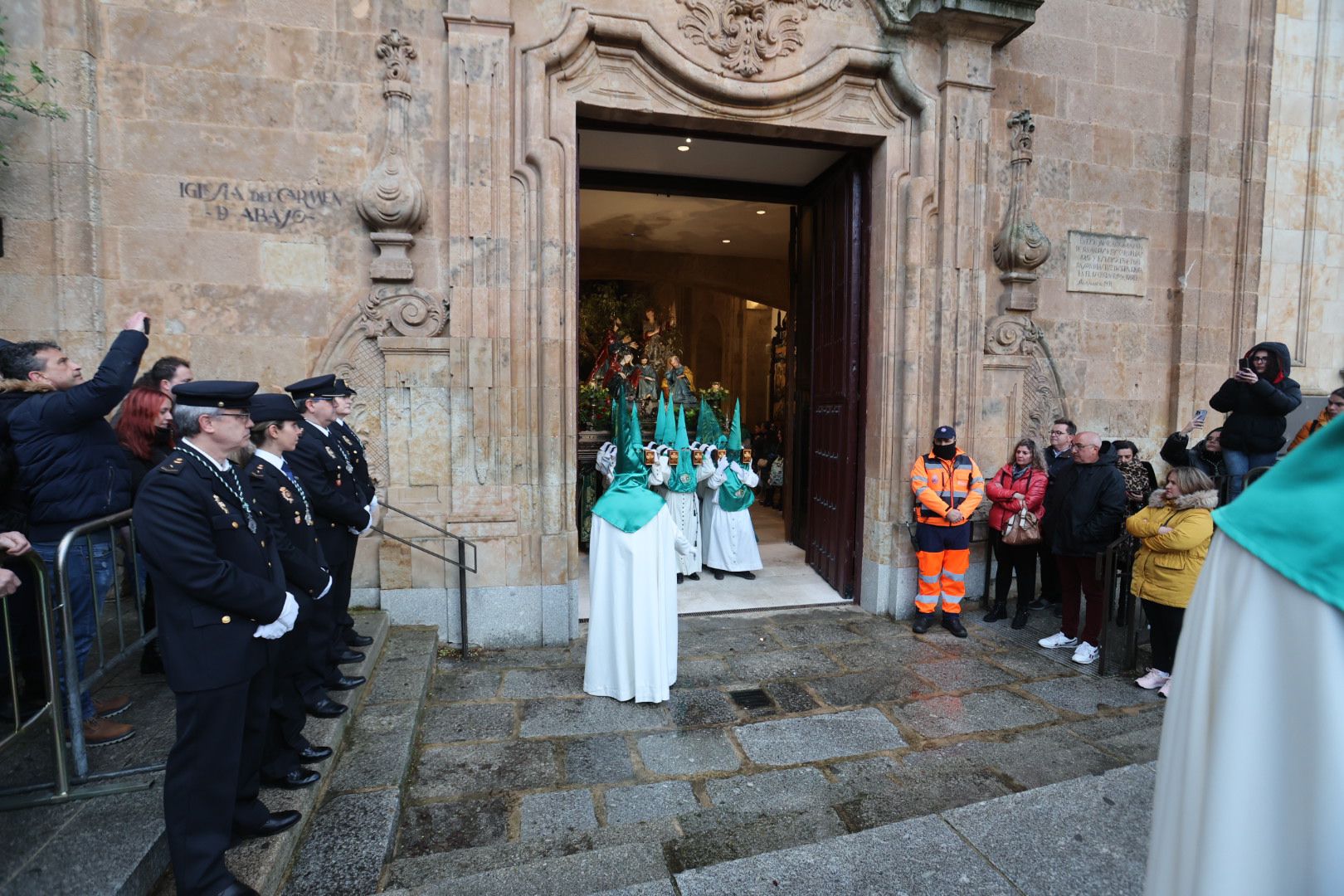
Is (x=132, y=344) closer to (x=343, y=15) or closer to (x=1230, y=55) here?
(x=343, y=15)

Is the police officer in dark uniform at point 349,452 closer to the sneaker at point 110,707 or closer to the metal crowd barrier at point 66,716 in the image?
the sneaker at point 110,707

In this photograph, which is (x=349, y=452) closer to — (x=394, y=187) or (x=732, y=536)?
(x=394, y=187)

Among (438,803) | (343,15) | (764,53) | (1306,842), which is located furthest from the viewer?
(764,53)

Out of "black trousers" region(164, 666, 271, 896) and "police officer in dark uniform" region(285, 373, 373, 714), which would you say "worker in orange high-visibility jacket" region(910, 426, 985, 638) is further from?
"black trousers" region(164, 666, 271, 896)

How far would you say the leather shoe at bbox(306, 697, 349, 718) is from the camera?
12.5 ft

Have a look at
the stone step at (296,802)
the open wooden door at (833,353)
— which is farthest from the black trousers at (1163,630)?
the stone step at (296,802)

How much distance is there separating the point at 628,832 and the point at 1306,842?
2.94m

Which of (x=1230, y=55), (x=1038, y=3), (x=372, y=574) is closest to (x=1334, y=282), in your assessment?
(x=1230, y=55)

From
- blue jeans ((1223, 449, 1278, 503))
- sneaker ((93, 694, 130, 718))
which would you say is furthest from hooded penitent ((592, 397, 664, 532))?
blue jeans ((1223, 449, 1278, 503))

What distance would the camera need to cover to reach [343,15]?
5332 millimetres

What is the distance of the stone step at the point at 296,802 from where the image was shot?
259cm

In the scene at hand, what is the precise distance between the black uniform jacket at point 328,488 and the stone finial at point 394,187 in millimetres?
1777

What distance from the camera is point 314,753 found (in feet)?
11.3

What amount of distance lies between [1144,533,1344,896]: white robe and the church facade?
16.7ft
